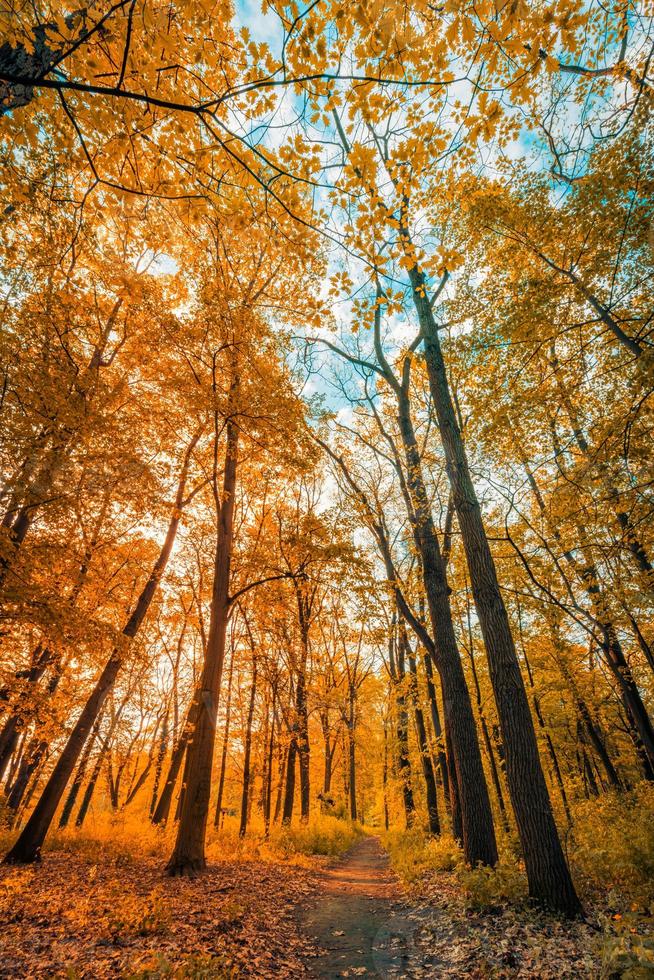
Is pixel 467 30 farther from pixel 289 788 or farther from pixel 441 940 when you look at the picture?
pixel 289 788

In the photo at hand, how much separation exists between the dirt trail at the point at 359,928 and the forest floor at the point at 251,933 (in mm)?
24

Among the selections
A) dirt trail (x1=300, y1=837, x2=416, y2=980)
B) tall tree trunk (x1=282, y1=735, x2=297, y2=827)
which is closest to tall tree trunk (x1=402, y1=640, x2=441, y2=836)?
dirt trail (x1=300, y1=837, x2=416, y2=980)

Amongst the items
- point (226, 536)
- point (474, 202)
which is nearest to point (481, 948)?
point (226, 536)

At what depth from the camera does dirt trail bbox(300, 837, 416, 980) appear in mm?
4215

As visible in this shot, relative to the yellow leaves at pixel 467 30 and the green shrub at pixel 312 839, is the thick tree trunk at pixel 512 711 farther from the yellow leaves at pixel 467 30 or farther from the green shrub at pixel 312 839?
the green shrub at pixel 312 839

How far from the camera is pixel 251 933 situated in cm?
470

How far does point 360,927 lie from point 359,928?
5cm

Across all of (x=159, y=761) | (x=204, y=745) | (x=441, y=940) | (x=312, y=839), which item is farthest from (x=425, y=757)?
(x=441, y=940)

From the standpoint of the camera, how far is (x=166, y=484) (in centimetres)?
1036

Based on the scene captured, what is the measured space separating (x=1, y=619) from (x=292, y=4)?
716 centimetres

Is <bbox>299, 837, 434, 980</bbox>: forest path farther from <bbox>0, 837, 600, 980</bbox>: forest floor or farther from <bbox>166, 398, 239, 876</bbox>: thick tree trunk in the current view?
<bbox>166, 398, 239, 876</bbox>: thick tree trunk

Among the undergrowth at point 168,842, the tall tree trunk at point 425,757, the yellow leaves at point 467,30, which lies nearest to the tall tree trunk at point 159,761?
the undergrowth at point 168,842

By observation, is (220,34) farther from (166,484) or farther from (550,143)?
(166,484)

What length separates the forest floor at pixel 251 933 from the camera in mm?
3514
